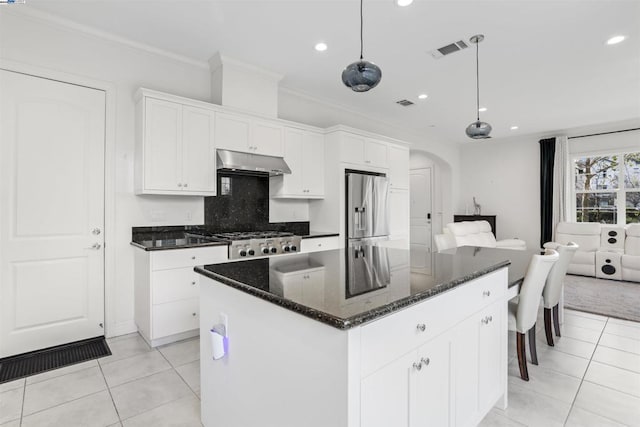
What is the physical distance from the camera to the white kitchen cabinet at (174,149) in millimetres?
2943

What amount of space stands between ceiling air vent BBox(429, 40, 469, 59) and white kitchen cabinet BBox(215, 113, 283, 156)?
1888mm

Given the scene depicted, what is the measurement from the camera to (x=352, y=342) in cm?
95

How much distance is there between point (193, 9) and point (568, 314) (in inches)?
195

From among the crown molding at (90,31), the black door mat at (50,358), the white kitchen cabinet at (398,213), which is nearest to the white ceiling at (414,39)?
the crown molding at (90,31)

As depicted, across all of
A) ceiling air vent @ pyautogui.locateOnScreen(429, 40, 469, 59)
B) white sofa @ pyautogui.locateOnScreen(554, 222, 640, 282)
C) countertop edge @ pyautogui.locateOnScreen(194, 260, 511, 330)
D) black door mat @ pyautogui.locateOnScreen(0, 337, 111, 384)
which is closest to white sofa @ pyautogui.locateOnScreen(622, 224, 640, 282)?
white sofa @ pyautogui.locateOnScreen(554, 222, 640, 282)

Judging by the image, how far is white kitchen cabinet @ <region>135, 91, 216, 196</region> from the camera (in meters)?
2.94

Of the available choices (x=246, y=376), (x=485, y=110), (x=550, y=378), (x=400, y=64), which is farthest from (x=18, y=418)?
(x=485, y=110)

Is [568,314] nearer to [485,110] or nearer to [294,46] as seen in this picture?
[485,110]

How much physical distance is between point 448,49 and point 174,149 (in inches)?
116

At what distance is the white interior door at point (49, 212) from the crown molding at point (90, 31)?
50 cm

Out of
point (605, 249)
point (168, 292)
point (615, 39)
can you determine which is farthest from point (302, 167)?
point (605, 249)

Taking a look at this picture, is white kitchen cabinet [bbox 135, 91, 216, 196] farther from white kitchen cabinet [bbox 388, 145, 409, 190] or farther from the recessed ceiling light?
the recessed ceiling light

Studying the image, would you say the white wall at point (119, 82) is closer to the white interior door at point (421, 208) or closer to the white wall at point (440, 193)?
the white wall at point (440, 193)

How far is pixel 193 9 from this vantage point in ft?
8.68
